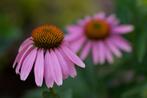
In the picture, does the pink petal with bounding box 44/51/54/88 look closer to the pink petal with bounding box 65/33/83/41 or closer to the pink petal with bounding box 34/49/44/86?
the pink petal with bounding box 34/49/44/86

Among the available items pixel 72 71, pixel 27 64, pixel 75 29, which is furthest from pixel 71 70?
pixel 75 29

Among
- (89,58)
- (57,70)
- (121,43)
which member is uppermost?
(57,70)

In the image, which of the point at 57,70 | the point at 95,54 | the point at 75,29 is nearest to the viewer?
the point at 57,70

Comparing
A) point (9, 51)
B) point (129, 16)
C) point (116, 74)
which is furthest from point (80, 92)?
point (9, 51)

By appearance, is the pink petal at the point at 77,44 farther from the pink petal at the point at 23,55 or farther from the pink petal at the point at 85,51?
the pink petal at the point at 23,55

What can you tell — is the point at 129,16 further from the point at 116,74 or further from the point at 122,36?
the point at 116,74

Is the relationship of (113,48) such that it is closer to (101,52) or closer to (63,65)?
(101,52)

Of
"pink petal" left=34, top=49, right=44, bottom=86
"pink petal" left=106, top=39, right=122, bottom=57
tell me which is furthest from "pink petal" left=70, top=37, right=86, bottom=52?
"pink petal" left=34, top=49, right=44, bottom=86

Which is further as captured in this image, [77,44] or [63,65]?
[77,44]

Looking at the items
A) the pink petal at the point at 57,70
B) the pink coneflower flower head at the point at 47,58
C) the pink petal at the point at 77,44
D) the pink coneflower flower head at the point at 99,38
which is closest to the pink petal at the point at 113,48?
the pink coneflower flower head at the point at 99,38
